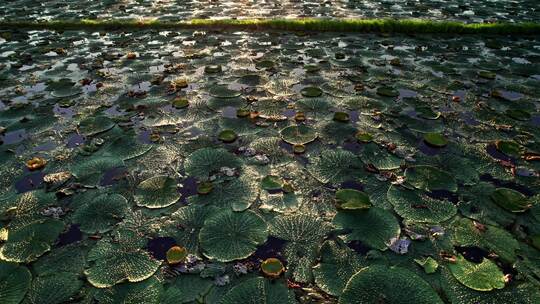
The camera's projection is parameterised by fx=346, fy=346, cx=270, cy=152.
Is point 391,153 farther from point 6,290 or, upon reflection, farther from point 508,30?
point 508,30

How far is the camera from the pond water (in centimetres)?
279

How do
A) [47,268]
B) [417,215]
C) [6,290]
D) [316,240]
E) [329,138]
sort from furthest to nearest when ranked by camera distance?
[329,138]
[417,215]
[316,240]
[47,268]
[6,290]

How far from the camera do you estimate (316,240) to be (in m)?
3.14

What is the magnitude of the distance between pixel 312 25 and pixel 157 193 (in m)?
7.11

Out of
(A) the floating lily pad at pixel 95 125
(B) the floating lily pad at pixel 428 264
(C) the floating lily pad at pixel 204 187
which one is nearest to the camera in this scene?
(B) the floating lily pad at pixel 428 264

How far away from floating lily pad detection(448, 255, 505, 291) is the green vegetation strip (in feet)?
24.4

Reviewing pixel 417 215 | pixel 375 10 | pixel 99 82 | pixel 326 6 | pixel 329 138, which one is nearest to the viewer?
pixel 417 215

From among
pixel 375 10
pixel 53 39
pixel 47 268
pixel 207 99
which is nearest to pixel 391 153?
pixel 207 99

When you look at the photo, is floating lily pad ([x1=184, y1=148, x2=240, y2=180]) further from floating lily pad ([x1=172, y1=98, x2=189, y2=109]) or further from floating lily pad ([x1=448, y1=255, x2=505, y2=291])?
floating lily pad ([x1=448, y1=255, x2=505, y2=291])

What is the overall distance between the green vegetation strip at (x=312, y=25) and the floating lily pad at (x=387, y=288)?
767 cm

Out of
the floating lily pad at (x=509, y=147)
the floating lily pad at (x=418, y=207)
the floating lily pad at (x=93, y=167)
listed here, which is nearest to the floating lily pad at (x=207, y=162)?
the floating lily pad at (x=93, y=167)

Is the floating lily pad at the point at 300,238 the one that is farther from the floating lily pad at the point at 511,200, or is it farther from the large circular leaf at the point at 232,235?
the floating lily pad at the point at 511,200

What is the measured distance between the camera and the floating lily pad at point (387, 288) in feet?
8.48

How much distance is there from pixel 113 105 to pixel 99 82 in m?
1.11
